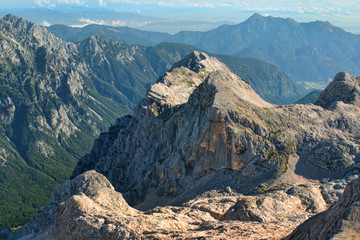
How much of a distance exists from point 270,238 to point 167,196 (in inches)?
1711

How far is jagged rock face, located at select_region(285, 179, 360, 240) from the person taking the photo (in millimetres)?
22938

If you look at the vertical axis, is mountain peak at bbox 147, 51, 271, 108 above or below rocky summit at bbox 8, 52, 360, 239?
above

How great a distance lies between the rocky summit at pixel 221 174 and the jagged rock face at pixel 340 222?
0.24m

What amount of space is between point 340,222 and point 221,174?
41.2 m

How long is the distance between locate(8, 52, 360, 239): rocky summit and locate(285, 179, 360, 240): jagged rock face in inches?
9.5

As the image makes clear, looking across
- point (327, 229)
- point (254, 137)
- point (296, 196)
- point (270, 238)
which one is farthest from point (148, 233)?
point (254, 137)

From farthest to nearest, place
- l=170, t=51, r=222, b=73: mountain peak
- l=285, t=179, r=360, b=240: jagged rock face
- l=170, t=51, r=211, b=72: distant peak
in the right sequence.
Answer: l=170, t=51, r=222, b=73: mountain peak < l=170, t=51, r=211, b=72: distant peak < l=285, t=179, r=360, b=240: jagged rock face

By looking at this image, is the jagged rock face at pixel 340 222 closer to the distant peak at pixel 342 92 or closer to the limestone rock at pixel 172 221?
the limestone rock at pixel 172 221

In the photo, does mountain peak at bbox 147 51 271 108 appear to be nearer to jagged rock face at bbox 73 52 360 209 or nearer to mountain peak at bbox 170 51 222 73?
mountain peak at bbox 170 51 222 73

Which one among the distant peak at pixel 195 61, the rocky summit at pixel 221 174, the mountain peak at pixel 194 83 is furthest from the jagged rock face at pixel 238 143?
the distant peak at pixel 195 61

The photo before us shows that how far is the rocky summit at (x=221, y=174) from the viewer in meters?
35.9

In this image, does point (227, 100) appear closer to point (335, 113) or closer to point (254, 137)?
point (254, 137)

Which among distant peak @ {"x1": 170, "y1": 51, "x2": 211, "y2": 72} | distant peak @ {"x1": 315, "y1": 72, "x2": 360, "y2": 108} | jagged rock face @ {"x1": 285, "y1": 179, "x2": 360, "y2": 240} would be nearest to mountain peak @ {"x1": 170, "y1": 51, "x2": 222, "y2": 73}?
distant peak @ {"x1": 170, "y1": 51, "x2": 211, "y2": 72}

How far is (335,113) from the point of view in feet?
235
